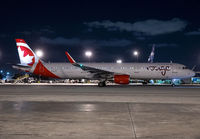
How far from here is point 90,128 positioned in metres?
6.44

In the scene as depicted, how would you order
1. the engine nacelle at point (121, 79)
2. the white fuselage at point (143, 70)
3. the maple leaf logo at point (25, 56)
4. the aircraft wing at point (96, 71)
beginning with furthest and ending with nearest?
the maple leaf logo at point (25, 56), the white fuselage at point (143, 70), the aircraft wing at point (96, 71), the engine nacelle at point (121, 79)

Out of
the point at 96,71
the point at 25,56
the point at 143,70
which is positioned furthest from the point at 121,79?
the point at 25,56

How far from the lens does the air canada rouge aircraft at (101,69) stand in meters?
30.7

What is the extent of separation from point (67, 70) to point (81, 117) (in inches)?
999

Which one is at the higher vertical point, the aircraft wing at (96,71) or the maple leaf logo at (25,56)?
the maple leaf logo at (25,56)

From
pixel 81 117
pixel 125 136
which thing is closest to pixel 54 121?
pixel 81 117

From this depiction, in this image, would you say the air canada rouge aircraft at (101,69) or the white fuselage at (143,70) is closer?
the air canada rouge aircraft at (101,69)

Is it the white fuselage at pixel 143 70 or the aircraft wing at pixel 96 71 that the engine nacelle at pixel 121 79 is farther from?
the white fuselage at pixel 143 70

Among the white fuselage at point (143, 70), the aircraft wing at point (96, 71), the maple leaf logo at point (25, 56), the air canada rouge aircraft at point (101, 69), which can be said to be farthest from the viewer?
the maple leaf logo at point (25, 56)

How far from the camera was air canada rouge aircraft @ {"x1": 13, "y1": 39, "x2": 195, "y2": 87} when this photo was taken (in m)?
30.7

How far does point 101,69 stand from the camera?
32.0 metres

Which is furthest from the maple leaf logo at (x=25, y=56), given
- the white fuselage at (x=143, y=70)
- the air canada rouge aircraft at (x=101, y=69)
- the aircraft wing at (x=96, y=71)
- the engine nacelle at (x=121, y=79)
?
the engine nacelle at (x=121, y=79)

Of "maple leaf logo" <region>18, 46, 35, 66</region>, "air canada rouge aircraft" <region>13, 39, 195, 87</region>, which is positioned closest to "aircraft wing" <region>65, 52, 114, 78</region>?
"air canada rouge aircraft" <region>13, 39, 195, 87</region>

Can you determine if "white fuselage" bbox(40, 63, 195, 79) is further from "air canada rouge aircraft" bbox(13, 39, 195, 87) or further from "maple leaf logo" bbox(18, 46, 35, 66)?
"maple leaf logo" bbox(18, 46, 35, 66)
